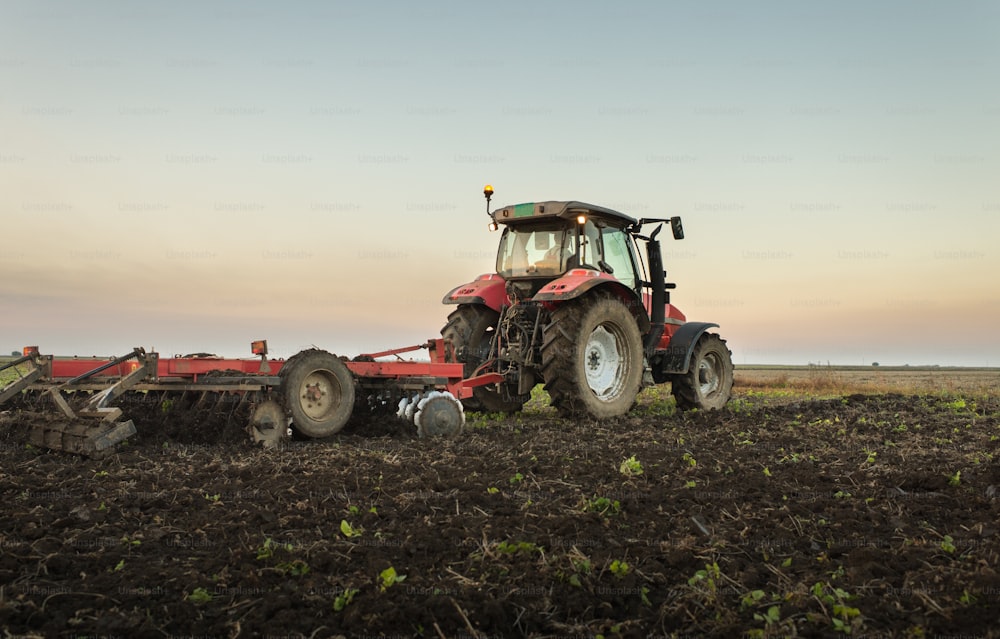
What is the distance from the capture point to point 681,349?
415 inches

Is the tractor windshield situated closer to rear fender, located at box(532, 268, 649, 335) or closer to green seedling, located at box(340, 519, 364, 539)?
rear fender, located at box(532, 268, 649, 335)

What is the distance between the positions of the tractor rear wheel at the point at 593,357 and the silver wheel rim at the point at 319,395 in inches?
101

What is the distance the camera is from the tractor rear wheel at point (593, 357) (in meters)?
8.63

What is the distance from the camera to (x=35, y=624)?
3018 mm

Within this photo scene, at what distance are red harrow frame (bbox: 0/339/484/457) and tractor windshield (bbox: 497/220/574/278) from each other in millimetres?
2394

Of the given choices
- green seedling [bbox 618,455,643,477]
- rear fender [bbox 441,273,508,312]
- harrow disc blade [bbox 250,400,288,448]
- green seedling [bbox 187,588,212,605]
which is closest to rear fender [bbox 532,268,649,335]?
rear fender [bbox 441,273,508,312]

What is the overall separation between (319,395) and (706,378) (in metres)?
6.47

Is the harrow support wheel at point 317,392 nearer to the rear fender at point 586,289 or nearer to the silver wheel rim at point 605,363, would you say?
the rear fender at point 586,289

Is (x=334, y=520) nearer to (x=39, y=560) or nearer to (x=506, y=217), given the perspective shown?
(x=39, y=560)

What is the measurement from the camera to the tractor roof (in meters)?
9.16

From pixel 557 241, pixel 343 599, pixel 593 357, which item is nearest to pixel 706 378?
pixel 593 357

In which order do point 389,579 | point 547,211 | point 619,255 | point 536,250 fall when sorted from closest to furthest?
point 389,579 < point 547,211 < point 536,250 < point 619,255

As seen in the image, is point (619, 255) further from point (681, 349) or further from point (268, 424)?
point (268, 424)

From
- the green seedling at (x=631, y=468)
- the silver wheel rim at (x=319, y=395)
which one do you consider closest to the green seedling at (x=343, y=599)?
the green seedling at (x=631, y=468)
